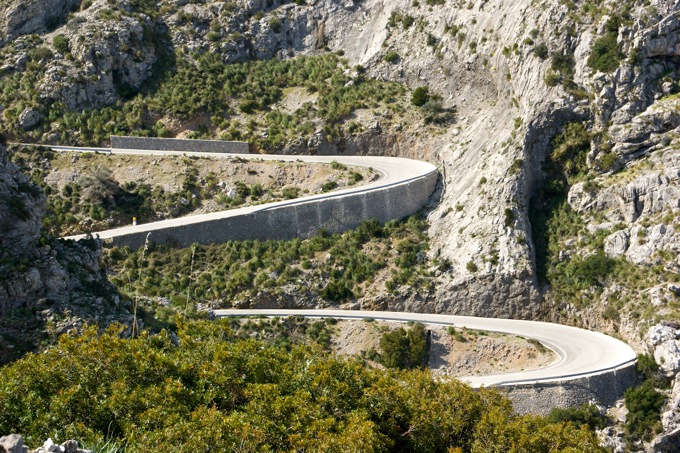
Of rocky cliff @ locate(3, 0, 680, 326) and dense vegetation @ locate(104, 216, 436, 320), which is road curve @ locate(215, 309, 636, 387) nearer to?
rocky cliff @ locate(3, 0, 680, 326)

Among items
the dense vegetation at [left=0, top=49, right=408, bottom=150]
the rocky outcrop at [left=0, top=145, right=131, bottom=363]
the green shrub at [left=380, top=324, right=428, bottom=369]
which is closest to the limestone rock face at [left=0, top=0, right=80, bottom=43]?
the dense vegetation at [left=0, top=49, right=408, bottom=150]

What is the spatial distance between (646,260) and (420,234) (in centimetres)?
1462

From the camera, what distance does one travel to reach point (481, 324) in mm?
56250

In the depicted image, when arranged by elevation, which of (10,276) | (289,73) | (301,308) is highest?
(289,73)

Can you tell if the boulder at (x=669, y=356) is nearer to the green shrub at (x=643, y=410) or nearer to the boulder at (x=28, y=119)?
the green shrub at (x=643, y=410)

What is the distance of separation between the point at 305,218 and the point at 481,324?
14.1 metres

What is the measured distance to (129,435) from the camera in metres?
28.5

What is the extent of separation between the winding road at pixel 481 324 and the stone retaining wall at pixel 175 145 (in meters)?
0.75

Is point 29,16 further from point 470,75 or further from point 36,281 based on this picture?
point 36,281

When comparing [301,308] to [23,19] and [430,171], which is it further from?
[23,19]

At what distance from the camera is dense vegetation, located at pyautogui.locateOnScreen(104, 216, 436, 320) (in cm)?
5872

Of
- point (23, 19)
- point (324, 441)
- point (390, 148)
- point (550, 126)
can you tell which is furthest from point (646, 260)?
point (23, 19)

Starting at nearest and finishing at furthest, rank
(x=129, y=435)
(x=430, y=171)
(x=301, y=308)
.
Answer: (x=129, y=435) → (x=301, y=308) → (x=430, y=171)

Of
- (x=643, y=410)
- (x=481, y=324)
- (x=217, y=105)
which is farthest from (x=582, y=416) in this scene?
(x=217, y=105)
